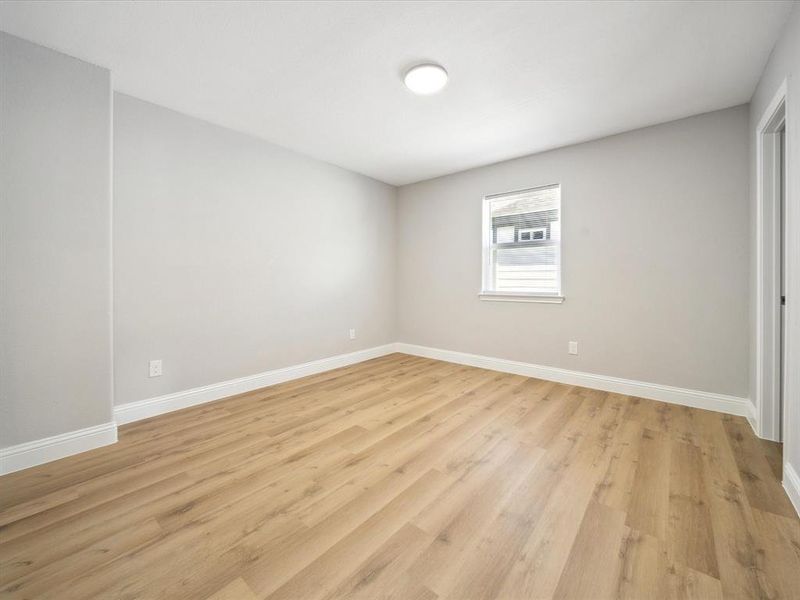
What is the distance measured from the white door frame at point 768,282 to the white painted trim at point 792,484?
71cm

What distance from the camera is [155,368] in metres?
2.65

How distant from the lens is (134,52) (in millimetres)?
2047

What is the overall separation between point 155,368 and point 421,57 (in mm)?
3073

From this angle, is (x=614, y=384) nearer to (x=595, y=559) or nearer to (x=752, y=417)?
(x=752, y=417)

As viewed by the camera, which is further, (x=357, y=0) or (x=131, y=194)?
(x=131, y=194)

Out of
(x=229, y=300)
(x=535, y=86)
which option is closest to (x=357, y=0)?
(x=535, y=86)

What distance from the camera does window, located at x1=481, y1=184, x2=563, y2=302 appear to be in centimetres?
359

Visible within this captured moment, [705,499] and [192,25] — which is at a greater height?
[192,25]

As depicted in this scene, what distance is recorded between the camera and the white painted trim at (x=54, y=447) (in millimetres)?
1860

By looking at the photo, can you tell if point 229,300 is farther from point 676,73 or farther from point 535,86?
point 676,73

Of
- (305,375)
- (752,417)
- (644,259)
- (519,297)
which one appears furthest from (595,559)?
(305,375)

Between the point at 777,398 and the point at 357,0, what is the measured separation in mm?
3587

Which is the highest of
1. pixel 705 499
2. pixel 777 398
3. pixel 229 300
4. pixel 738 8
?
pixel 738 8

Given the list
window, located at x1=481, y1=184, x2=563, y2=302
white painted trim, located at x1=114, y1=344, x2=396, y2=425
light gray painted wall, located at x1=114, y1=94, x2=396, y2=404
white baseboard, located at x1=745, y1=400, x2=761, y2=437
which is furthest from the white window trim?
white painted trim, located at x1=114, y1=344, x2=396, y2=425
